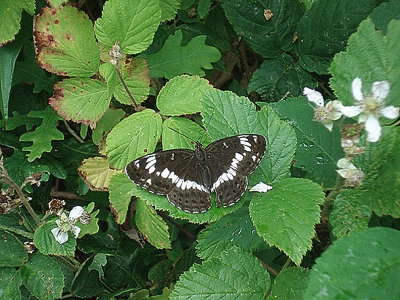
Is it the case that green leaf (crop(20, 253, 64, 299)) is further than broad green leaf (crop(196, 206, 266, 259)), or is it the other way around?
green leaf (crop(20, 253, 64, 299))

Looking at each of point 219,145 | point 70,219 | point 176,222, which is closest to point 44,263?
point 70,219

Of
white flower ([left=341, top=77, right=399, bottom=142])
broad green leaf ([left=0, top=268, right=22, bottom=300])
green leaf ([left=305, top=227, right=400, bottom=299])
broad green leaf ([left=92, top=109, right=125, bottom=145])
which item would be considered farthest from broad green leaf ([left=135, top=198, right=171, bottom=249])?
white flower ([left=341, top=77, right=399, bottom=142])

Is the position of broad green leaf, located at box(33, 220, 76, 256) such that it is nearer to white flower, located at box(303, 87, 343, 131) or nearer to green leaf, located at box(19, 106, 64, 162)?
green leaf, located at box(19, 106, 64, 162)

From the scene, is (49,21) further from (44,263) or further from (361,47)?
(361,47)

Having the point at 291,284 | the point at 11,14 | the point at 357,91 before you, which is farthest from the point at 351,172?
the point at 11,14

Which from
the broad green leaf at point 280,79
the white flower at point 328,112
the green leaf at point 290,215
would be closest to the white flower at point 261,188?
the green leaf at point 290,215

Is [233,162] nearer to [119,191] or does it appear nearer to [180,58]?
[119,191]
